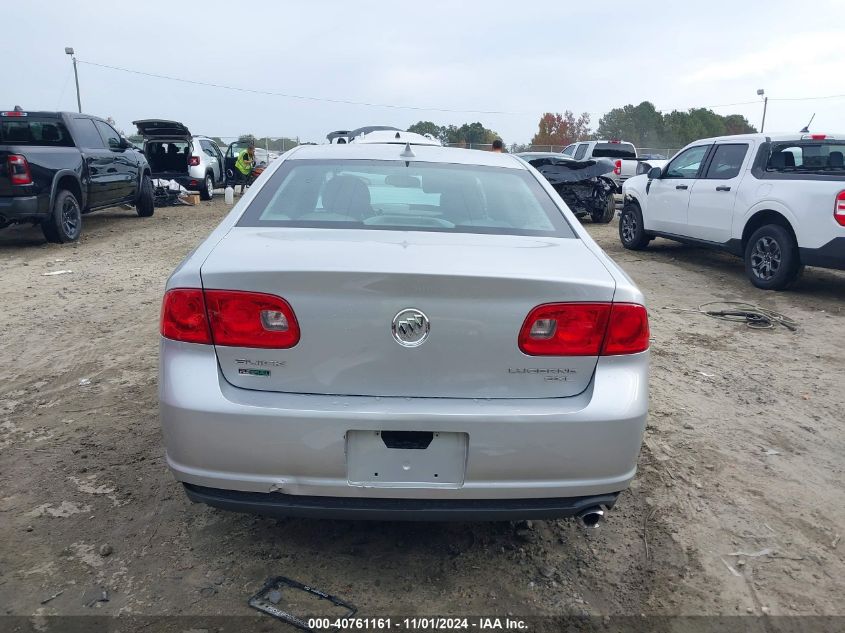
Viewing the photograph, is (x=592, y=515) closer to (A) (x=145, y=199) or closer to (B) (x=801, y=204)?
(B) (x=801, y=204)

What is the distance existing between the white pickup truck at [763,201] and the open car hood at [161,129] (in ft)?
38.2

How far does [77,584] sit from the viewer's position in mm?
2668

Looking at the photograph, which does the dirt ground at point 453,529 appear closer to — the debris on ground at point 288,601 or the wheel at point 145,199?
the debris on ground at point 288,601

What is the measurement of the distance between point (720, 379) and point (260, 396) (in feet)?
12.9

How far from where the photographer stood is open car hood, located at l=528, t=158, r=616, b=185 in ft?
45.9

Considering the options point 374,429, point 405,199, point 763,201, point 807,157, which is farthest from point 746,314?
point 374,429

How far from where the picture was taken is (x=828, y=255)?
728cm

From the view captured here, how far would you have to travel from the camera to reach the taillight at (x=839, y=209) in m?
7.07

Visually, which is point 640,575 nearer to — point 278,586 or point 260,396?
point 278,586

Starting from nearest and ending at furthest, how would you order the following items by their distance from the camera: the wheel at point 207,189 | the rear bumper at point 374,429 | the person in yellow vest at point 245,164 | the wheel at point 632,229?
the rear bumper at point 374,429 → the wheel at point 632,229 → the wheel at point 207,189 → the person in yellow vest at point 245,164

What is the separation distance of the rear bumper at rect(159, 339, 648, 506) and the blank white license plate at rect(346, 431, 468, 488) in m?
0.03

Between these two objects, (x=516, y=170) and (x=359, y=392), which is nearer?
(x=359, y=392)

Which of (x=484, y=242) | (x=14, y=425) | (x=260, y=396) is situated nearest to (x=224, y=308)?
(x=260, y=396)

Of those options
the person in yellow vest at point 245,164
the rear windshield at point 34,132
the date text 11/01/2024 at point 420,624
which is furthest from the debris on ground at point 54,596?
the person in yellow vest at point 245,164
